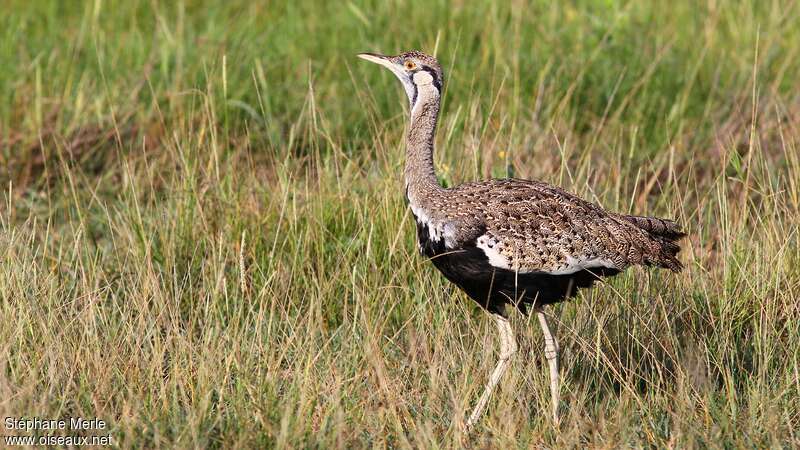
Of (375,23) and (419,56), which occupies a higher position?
(419,56)

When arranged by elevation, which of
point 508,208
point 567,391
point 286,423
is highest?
point 508,208

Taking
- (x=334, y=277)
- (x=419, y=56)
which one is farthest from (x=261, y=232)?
(x=419, y=56)

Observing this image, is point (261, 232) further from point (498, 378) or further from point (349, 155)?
point (498, 378)

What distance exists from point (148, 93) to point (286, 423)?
3580 millimetres

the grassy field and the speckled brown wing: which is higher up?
the speckled brown wing

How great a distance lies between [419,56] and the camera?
14.8 ft

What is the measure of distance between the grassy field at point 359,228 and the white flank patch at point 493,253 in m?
0.34

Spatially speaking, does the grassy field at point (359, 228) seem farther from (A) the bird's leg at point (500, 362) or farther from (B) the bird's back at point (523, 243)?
(B) the bird's back at point (523, 243)

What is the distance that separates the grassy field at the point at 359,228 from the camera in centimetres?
383

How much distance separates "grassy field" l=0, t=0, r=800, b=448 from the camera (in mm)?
3830

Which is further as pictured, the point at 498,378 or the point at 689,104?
the point at 689,104

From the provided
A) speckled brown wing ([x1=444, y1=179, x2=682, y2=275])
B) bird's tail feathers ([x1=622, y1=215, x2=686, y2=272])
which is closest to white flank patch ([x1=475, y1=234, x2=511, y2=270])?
speckled brown wing ([x1=444, y1=179, x2=682, y2=275])

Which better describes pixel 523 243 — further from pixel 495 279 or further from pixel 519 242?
pixel 495 279

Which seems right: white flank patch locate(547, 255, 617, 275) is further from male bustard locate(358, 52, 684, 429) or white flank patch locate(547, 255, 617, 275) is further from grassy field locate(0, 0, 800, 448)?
grassy field locate(0, 0, 800, 448)
